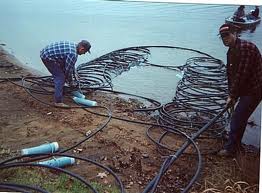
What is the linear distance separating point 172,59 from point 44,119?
0.97m

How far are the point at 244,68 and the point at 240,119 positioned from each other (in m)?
0.33

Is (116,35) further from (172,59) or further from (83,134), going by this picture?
(83,134)

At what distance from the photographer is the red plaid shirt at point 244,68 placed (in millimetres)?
2559

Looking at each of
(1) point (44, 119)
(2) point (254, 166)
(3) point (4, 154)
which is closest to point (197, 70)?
(2) point (254, 166)

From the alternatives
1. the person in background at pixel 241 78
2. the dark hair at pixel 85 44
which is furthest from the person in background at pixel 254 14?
the dark hair at pixel 85 44

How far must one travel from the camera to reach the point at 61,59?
3.07 metres

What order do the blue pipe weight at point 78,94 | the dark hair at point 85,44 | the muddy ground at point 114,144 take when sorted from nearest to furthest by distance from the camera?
the muddy ground at point 114,144
the dark hair at point 85,44
the blue pipe weight at point 78,94

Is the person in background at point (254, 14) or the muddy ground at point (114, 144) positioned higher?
the person in background at point (254, 14)

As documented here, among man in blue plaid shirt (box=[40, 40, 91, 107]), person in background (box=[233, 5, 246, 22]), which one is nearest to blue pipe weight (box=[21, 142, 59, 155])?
man in blue plaid shirt (box=[40, 40, 91, 107])

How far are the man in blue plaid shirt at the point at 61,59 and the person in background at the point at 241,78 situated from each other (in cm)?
94

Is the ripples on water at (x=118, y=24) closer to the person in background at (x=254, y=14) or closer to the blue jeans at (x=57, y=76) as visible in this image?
the person in background at (x=254, y=14)

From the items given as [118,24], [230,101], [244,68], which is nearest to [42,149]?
[118,24]

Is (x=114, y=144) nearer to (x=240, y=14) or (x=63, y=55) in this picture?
(x=63, y=55)

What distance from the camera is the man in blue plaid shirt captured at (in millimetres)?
2971
